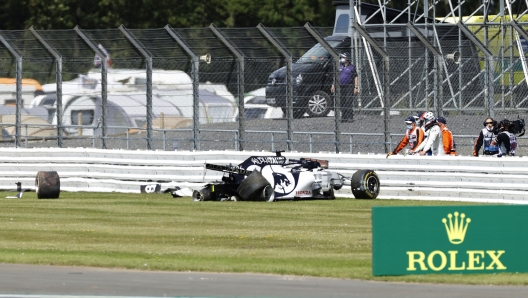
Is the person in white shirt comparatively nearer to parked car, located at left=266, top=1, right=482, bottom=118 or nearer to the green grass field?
parked car, located at left=266, top=1, right=482, bottom=118

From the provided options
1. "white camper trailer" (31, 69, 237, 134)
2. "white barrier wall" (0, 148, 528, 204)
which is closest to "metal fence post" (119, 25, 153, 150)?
"white camper trailer" (31, 69, 237, 134)

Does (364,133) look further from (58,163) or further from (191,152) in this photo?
(58,163)

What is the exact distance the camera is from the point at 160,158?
22.9 m

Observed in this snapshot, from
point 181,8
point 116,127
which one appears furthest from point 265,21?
point 116,127

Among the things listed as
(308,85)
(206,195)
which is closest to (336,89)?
(308,85)

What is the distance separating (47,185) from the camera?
21156 millimetres

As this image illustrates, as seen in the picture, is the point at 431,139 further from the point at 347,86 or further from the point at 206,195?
the point at 206,195

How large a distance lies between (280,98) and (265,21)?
37.1 m

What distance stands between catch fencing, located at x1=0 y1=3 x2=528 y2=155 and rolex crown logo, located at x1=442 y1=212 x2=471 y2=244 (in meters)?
10.8

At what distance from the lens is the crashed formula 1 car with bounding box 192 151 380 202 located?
20484 millimetres

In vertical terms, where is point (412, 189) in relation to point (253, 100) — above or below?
below

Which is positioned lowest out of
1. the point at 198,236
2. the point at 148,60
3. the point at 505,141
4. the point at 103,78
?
the point at 198,236

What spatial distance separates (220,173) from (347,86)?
2877 millimetres

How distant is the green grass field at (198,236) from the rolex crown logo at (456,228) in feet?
1.18
